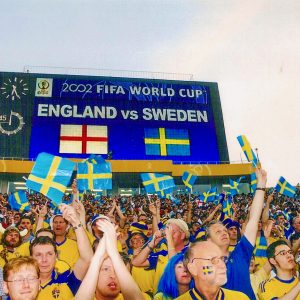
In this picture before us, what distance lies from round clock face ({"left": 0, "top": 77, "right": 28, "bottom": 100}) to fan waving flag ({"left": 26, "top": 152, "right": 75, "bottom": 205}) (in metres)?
27.4

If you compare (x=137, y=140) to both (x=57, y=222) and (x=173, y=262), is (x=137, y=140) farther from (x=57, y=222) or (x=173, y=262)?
(x=173, y=262)

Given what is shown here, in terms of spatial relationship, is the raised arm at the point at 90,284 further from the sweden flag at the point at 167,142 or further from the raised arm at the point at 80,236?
the sweden flag at the point at 167,142

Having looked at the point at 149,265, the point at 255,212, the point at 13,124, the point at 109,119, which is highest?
the point at 109,119

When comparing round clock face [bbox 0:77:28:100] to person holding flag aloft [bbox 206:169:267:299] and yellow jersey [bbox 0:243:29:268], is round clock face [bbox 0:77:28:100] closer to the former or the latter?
yellow jersey [bbox 0:243:29:268]

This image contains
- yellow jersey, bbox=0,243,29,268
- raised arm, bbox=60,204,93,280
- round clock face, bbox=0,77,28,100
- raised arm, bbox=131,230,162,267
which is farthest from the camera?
round clock face, bbox=0,77,28,100

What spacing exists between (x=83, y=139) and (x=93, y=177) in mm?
21367

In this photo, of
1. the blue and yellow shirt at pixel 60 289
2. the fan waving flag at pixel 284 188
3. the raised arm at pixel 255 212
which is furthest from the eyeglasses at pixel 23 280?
the fan waving flag at pixel 284 188

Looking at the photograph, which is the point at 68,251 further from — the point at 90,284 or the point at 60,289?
the point at 90,284

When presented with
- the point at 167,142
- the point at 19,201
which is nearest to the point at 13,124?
the point at 167,142

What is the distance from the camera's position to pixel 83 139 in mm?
29672

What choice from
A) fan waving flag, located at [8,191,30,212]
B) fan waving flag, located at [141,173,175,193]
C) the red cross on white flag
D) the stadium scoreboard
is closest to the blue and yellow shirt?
fan waving flag, located at [8,191,30,212]

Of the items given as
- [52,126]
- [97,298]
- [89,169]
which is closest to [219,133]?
[52,126]

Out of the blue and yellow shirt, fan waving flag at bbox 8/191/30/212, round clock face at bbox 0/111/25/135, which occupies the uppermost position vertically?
round clock face at bbox 0/111/25/135

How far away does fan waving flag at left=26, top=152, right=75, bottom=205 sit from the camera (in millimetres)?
6048
